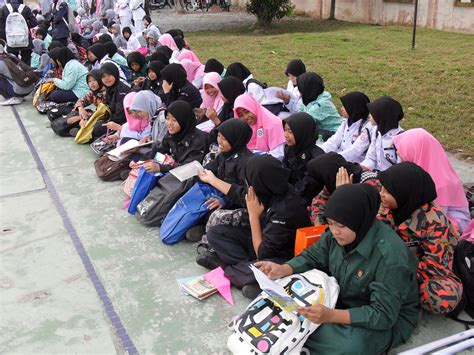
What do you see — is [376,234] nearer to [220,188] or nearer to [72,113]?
[220,188]

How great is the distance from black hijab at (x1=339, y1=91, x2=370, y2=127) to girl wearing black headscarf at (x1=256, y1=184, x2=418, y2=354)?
7.09ft

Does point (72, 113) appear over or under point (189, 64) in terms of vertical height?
under

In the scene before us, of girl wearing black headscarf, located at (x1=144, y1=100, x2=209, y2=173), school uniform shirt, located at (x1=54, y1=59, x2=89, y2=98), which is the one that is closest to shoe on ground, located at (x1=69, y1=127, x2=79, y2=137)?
school uniform shirt, located at (x1=54, y1=59, x2=89, y2=98)

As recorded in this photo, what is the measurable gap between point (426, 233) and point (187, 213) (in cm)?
188

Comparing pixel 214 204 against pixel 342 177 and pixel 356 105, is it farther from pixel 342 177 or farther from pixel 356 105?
pixel 356 105

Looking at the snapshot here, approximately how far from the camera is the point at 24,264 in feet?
13.4

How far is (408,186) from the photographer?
2.95 metres

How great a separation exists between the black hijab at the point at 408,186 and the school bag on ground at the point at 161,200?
74.8 inches

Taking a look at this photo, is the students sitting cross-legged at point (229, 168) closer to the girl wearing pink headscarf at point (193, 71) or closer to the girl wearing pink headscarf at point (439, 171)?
the girl wearing pink headscarf at point (439, 171)

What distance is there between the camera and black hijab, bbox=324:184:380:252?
2.62 m

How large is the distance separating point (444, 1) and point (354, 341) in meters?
12.9

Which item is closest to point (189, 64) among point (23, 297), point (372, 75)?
point (372, 75)

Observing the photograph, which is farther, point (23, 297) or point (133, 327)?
A: point (23, 297)

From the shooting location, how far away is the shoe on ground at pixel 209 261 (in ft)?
12.3
